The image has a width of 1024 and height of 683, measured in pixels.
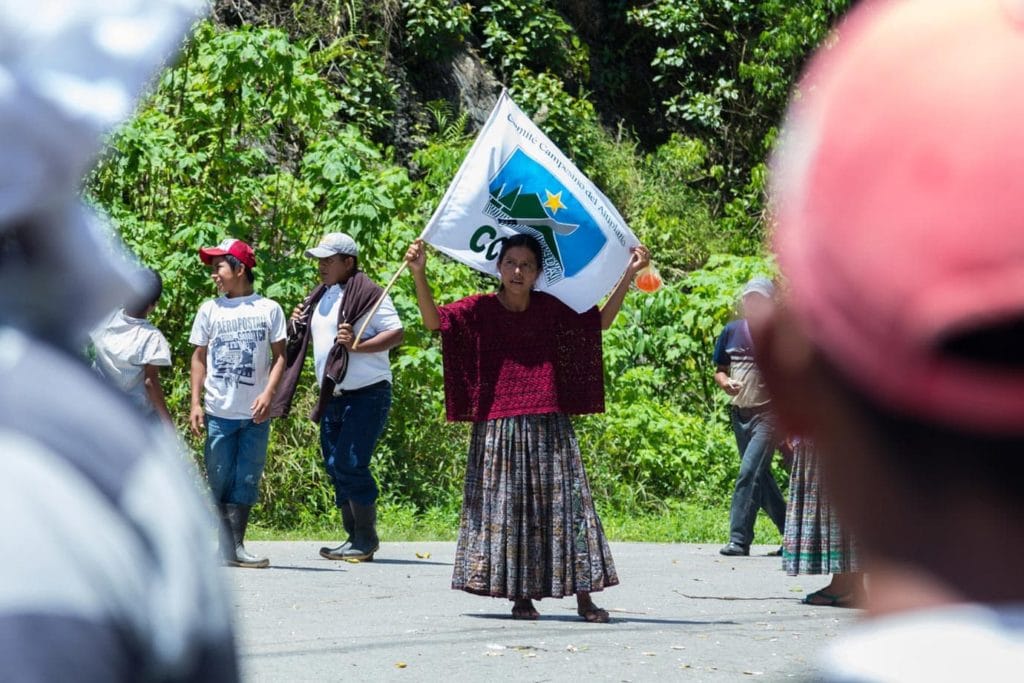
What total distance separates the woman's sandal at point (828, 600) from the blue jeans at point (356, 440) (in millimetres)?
2611

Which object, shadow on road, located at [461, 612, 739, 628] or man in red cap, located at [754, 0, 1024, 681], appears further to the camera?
shadow on road, located at [461, 612, 739, 628]

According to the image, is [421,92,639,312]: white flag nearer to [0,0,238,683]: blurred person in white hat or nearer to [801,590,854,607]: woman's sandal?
[801,590,854,607]: woman's sandal

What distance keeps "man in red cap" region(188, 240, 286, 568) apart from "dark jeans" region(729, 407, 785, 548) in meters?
3.08

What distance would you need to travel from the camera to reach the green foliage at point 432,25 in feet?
60.8

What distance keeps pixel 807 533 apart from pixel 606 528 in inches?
154

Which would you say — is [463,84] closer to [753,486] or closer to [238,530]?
[753,486]

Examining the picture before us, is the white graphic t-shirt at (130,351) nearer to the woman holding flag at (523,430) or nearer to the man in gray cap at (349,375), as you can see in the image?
the man in gray cap at (349,375)

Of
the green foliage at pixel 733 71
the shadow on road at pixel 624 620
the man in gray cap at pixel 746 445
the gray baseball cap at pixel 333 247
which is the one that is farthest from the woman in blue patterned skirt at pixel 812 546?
the green foliage at pixel 733 71

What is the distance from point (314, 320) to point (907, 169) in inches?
352

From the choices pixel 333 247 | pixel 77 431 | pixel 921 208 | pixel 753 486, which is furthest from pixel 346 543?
pixel 921 208

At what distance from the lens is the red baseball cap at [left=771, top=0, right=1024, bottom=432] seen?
0.89 meters

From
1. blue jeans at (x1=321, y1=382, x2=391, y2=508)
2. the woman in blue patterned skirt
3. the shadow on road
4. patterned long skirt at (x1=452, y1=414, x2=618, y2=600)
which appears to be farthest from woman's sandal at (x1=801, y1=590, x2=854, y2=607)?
blue jeans at (x1=321, y1=382, x2=391, y2=508)

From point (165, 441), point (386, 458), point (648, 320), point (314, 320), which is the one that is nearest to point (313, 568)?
point (314, 320)

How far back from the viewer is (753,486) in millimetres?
10516
